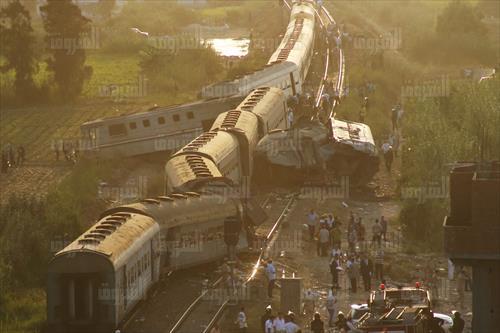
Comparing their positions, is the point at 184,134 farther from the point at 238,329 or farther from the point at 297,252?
the point at 238,329

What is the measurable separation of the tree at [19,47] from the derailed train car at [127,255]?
114 feet

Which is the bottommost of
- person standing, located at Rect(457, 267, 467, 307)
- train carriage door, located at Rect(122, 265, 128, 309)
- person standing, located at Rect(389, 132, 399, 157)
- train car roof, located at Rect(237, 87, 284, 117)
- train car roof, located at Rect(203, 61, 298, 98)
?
person standing, located at Rect(457, 267, 467, 307)

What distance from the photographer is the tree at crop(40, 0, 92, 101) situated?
6950 centimetres

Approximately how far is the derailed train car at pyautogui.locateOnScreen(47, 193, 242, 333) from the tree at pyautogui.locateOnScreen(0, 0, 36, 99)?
34.7m

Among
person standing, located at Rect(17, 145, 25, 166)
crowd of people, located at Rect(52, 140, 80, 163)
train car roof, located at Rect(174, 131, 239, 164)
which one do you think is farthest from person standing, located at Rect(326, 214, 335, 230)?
person standing, located at Rect(17, 145, 25, 166)

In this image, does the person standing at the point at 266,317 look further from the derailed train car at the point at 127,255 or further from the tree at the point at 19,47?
the tree at the point at 19,47

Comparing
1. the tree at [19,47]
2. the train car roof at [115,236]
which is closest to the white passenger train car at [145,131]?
the tree at [19,47]

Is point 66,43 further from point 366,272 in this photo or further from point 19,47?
A: point 366,272

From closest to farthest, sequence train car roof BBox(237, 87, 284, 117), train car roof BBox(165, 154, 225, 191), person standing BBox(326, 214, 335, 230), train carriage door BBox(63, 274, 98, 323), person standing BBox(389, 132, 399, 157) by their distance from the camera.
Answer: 1. train carriage door BBox(63, 274, 98, 323)
2. train car roof BBox(165, 154, 225, 191)
3. person standing BBox(326, 214, 335, 230)
4. train car roof BBox(237, 87, 284, 117)
5. person standing BBox(389, 132, 399, 157)

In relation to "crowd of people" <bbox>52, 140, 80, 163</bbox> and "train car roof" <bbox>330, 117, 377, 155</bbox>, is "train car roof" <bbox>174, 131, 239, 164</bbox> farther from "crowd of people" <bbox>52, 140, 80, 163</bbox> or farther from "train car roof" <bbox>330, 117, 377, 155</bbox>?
"crowd of people" <bbox>52, 140, 80, 163</bbox>

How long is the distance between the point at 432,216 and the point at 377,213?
356cm

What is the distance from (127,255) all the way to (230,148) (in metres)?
12.8

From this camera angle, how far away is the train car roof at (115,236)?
3081cm

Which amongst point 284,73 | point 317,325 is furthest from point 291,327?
point 284,73
